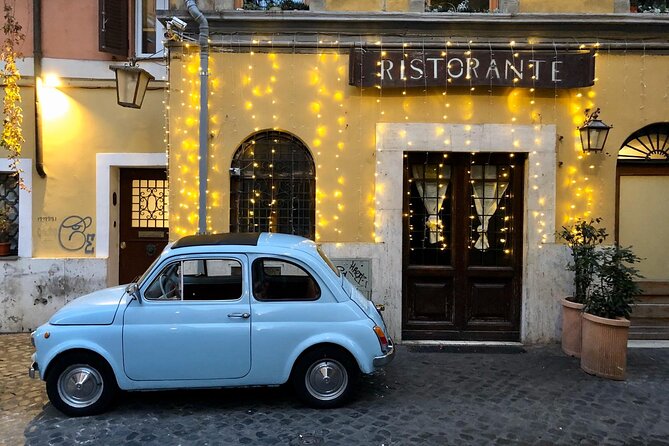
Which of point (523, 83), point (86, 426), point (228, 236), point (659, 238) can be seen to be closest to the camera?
point (86, 426)

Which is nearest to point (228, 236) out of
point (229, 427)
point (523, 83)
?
point (229, 427)

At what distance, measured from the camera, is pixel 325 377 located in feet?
17.2

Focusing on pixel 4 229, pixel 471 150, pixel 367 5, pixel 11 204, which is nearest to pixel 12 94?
pixel 11 204

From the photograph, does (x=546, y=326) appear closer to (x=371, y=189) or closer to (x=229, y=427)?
(x=371, y=189)

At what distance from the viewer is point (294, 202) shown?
25.6ft

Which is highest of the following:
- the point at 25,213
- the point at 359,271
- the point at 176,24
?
the point at 176,24

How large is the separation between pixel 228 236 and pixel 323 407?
210cm

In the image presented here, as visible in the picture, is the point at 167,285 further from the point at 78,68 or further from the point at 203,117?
the point at 78,68

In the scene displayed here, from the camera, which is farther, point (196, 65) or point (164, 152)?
point (164, 152)

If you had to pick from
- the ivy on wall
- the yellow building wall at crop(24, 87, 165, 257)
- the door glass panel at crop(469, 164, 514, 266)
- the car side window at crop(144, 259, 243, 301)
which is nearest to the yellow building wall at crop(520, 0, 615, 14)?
the door glass panel at crop(469, 164, 514, 266)

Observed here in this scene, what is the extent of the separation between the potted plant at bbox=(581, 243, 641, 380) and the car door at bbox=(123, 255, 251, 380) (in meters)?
4.26

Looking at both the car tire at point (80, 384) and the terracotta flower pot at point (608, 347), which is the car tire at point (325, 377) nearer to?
the car tire at point (80, 384)

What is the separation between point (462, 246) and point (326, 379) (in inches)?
138

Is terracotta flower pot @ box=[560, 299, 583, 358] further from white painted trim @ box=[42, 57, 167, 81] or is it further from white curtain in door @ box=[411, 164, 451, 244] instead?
white painted trim @ box=[42, 57, 167, 81]
